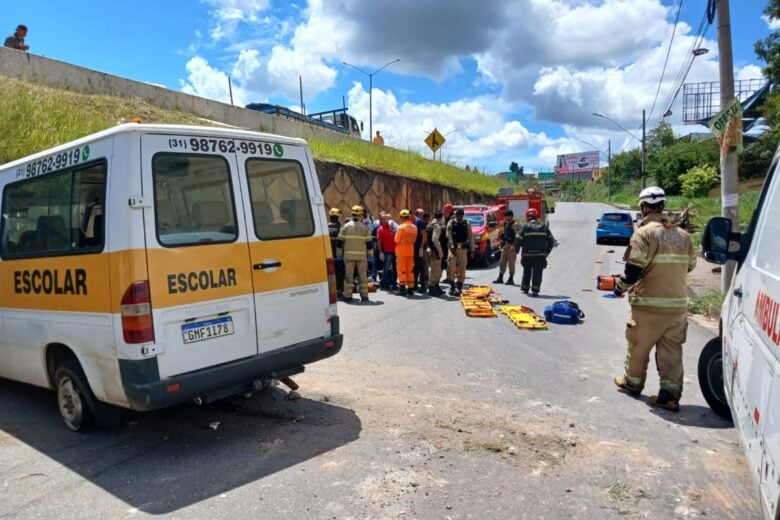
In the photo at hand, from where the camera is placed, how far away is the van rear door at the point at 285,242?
4.42m

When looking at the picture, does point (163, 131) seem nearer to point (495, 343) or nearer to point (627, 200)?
point (495, 343)

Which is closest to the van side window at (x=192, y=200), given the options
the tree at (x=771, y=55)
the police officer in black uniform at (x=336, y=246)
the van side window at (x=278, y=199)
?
the van side window at (x=278, y=199)

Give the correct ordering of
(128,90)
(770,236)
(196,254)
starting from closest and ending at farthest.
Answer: (770,236), (196,254), (128,90)

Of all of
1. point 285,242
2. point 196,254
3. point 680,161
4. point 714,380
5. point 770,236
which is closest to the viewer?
point 770,236

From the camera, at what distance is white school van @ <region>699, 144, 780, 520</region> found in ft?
7.26

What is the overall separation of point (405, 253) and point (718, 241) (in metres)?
7.99

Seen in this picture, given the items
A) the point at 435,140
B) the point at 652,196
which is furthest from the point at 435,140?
the point at 652,196

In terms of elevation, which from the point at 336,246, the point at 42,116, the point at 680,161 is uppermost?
the point at 680,161

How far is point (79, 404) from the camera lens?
14.3 ft

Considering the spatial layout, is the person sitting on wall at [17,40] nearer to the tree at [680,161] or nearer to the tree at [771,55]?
the tree at [771,55]

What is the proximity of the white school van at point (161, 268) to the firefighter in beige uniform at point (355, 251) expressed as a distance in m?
6.27

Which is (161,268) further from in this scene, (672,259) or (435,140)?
(435,140)

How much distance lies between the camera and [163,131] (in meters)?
3.97

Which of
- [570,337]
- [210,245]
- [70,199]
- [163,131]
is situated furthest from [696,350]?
[70,199]
